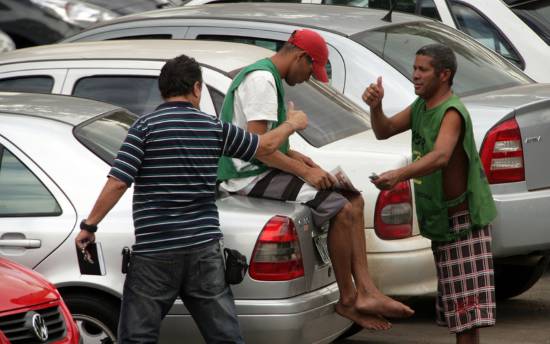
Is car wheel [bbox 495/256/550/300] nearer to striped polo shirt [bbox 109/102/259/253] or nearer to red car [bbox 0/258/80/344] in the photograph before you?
striped polo shirt [bbox 109/102/259/253]

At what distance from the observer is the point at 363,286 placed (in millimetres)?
6633

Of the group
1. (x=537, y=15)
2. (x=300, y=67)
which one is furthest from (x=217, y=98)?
(x=537, y=15)

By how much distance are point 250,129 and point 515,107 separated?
86.6 inches

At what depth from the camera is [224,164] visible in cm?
682

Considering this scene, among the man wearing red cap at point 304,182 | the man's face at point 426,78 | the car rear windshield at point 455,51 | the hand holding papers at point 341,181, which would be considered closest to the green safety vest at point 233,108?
the man wearing red cap at point 304,182

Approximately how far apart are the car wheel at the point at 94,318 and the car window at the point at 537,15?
20.6 feet

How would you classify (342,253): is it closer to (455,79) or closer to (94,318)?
(94,318)

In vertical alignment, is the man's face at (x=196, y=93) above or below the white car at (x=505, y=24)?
above

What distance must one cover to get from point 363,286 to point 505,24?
5.34 meters

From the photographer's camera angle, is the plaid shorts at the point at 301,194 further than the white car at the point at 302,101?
No

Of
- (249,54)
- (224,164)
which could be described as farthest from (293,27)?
(224,164)

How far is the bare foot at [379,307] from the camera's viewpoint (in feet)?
21.6

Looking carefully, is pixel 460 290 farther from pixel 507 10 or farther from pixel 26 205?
pixel 507 10

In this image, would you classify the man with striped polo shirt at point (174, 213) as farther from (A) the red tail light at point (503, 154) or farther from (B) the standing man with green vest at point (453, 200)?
(A) the red tail light at point (503, 154)
